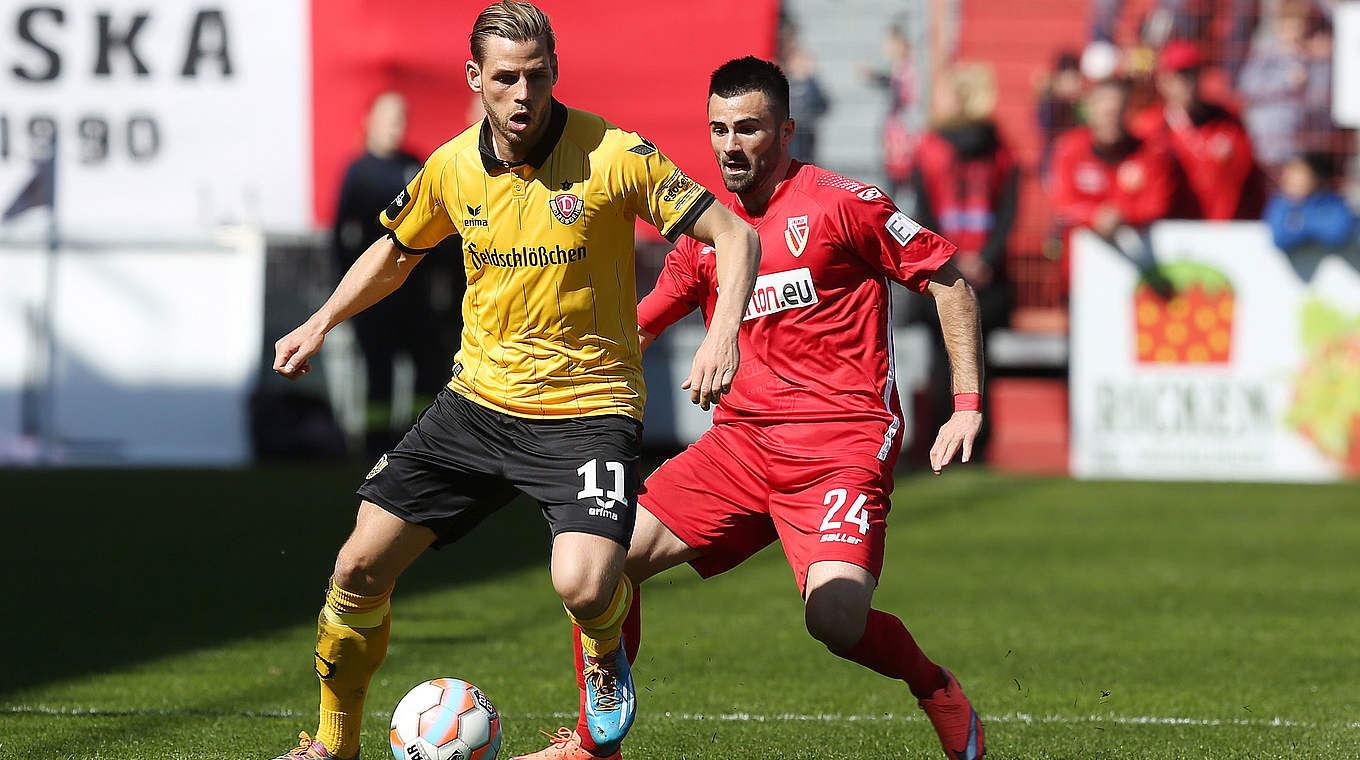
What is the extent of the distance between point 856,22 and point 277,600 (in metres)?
8.67

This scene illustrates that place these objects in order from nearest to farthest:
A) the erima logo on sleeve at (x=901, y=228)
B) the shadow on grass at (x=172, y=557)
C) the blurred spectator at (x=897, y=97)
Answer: the erima logo on sleeve at (x=901, y=228)
the shadow on grass at (x=172, y=557)
the blurred spectator at (x=897, y=97)

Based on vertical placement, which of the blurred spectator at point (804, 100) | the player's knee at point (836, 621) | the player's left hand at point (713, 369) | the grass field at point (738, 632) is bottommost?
the grass field at point (738, 632)

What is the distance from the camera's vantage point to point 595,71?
14.6 m

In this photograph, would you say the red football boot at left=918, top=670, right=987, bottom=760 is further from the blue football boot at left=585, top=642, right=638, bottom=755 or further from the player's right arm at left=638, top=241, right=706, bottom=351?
the player's right arm at left=638, top=241, right=706, bottom=351

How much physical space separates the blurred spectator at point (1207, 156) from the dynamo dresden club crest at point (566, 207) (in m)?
10.6

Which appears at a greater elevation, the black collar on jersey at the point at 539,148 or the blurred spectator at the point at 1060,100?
the blurred spectator at the point at 1060,100

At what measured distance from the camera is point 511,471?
500 centimetres

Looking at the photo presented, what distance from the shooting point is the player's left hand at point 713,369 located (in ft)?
14.4

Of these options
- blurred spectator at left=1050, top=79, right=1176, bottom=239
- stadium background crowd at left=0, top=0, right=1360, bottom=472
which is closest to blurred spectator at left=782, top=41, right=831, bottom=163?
stadium background crowd at left=0, top=0, right=1360, bottom=472

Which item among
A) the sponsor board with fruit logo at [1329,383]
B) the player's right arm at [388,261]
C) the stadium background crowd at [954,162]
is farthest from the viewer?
the stadium background crowd at [954,162]

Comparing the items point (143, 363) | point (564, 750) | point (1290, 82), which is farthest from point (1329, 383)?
point (564, 750)

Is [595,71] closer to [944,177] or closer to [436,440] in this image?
[944,177]

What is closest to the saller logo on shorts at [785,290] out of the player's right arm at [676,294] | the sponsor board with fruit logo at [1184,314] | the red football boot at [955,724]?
the player's right arm at [676,294]

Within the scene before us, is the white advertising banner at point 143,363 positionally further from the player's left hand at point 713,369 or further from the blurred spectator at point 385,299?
the player's left hand at point 713,369
